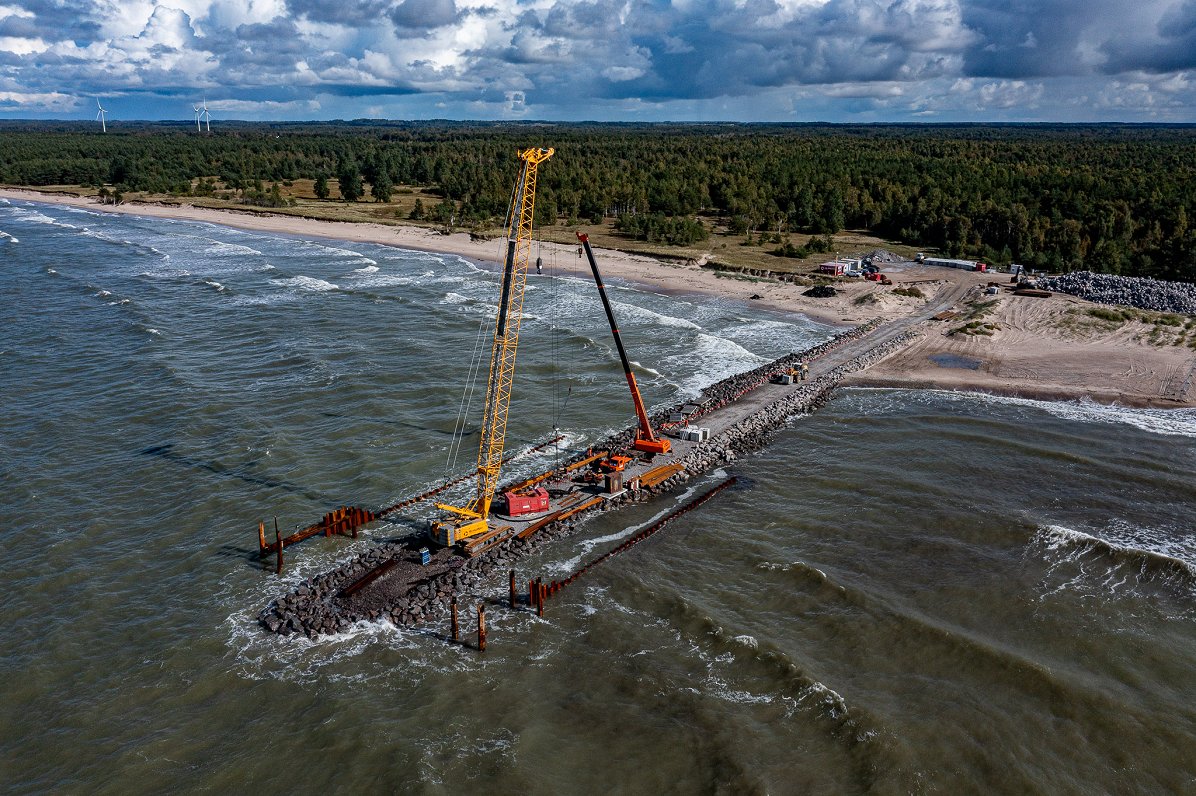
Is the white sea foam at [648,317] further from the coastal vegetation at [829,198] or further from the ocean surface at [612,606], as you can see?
the coastal vegetation at [829,198]

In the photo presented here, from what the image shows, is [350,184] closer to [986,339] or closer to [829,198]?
[829,198]

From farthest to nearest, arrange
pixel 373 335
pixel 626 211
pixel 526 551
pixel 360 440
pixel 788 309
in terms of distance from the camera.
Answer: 1. pixel 626 211
2. pixel 788 309
3. pixel 373 335
4. pixel 360 440
5. pixel 526 551

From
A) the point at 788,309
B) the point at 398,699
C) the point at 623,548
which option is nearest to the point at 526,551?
the point at 623,548

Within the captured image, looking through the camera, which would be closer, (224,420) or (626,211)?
(224,420)

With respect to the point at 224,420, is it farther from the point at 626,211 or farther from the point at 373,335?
the point at 626,211

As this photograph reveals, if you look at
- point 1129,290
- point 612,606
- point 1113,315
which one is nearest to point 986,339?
point 1113,315

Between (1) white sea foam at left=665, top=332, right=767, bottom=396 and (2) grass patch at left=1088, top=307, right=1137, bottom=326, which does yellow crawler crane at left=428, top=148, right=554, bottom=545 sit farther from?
(2) grass patch at left=1088, top=307, right=1137, bottom=326

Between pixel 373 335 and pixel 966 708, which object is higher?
pixel 373 335

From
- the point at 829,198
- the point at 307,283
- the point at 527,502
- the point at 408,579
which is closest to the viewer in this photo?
the point at 408,579
